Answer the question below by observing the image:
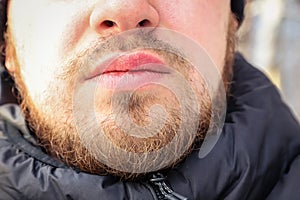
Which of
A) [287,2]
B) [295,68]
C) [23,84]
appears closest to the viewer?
[23,84]

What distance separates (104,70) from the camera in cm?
86

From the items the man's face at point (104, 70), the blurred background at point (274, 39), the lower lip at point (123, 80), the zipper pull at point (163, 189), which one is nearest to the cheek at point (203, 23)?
the man's face at point (104, 70)

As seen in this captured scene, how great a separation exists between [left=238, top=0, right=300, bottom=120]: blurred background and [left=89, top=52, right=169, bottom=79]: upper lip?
190cm

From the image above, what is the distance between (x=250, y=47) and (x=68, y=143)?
2.13 metres

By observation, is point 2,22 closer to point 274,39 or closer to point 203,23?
point 203,23

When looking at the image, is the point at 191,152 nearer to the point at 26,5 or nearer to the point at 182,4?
the point at 182,4

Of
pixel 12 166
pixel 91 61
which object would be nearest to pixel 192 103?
pixel 91 61

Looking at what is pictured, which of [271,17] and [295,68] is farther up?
[271,17]

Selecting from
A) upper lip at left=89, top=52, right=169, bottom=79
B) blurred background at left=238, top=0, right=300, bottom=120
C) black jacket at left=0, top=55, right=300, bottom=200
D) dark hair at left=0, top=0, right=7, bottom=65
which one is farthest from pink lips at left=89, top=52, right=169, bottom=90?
blurred background at left=238, top=0, right=300, bottom=120

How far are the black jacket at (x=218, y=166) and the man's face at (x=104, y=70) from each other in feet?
0.17

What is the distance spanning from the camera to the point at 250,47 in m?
2.89

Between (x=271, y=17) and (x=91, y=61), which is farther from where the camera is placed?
(x=271, y=17)

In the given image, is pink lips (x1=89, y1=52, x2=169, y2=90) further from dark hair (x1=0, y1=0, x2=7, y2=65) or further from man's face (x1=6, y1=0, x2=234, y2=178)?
dark hair (x1=0, y1=0, x2=7, y2=65)

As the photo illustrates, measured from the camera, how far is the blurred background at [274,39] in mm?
2748
